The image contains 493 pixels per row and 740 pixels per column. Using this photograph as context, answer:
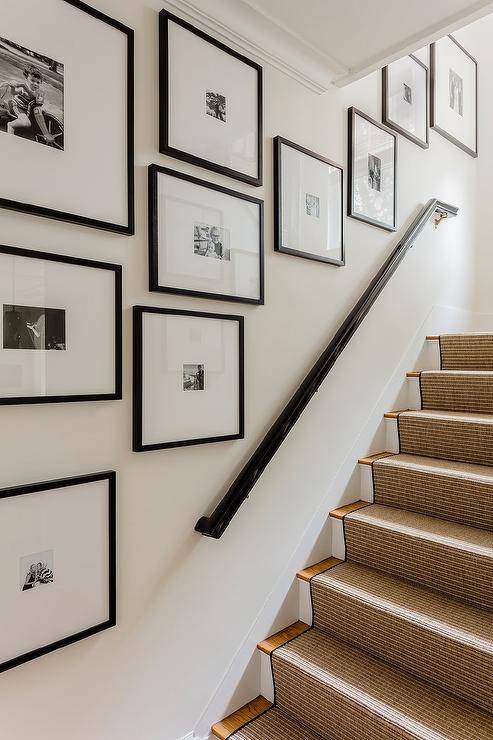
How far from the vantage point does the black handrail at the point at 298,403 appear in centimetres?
153

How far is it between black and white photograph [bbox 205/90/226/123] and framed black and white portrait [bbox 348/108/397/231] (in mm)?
696

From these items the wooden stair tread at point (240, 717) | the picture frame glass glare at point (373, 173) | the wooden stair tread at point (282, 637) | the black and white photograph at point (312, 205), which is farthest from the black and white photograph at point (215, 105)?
the wooden stair tread at point (240, 717)

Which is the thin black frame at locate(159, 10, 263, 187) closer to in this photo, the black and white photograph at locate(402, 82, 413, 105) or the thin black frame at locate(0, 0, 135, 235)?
the thin black frame at locate(0, 0, 135, 235)

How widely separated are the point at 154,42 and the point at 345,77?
83 cm

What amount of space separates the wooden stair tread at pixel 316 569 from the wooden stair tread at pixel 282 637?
6.8 inches

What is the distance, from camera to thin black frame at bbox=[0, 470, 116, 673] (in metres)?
1.13

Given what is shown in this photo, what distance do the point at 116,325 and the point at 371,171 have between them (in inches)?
57.3

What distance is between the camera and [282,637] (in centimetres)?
177

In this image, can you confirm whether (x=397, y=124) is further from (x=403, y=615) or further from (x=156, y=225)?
(x=403, y=615)

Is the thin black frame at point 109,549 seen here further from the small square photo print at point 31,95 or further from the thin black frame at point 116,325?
the small square photo print at point 31,95

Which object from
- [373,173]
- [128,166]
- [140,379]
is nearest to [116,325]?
[140,379]

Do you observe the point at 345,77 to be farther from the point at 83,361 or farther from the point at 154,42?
the point at 83,361

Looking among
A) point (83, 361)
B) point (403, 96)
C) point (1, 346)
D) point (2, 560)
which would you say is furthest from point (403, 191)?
point (2, 560)

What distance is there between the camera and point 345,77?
6.18ft
